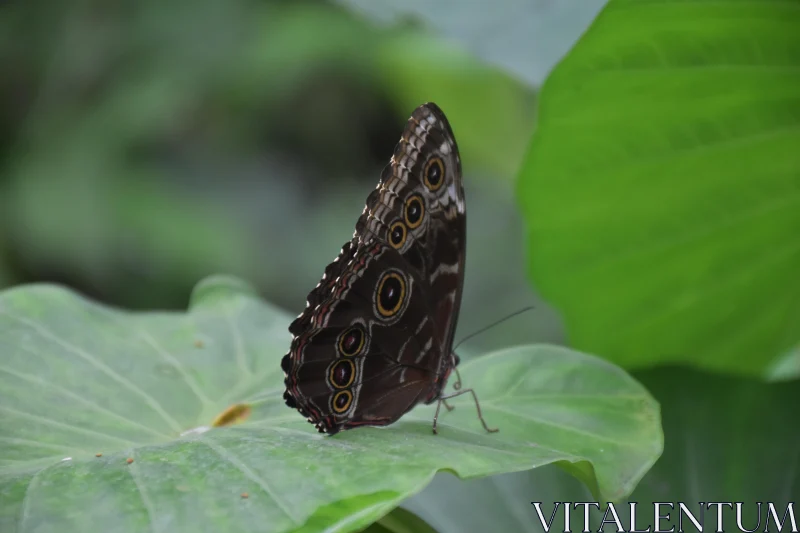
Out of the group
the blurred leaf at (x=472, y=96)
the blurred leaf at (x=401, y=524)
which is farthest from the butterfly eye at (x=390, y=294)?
the blurred leaf at (x=472, y=96)

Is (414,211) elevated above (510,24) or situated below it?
below

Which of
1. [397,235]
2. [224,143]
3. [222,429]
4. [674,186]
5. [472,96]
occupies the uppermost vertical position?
[674,186]

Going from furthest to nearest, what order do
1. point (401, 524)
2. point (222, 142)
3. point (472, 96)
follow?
point (222, 142), point (472, 96), point (401, 524)

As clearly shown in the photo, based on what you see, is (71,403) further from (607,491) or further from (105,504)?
(607,491)

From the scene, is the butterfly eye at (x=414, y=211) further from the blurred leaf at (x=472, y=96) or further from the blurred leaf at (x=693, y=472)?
the blurred leaf at (x=472, y=96)

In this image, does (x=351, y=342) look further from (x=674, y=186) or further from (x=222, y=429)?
(x=674, y=186)

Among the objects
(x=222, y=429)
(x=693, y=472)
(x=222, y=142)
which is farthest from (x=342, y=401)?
(x=222, y=142)

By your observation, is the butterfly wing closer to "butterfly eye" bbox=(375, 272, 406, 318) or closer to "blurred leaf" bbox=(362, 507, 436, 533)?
"butterfly eye" bbox=(375, 272, 406, 318)

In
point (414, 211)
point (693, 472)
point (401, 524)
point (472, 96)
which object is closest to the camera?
point (401, 524)
